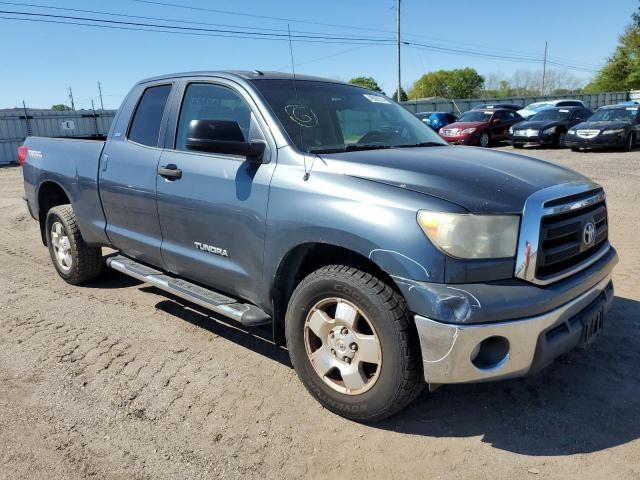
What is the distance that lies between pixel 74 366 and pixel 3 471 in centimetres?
113

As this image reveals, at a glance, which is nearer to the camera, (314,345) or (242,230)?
(314,345)

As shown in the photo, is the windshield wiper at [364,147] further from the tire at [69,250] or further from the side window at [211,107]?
the tire at [69,250]

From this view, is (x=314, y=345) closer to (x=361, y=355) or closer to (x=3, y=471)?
(x=361, y=355)

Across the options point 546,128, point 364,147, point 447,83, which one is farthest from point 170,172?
point 447,83

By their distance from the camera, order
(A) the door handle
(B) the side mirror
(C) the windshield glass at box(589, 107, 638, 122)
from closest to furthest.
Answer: (B) the side mirror, (A) the door handle, (C) the windshield glass at box(589, 107, 638, 122)

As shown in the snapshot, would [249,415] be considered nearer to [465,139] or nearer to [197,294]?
[197,294]

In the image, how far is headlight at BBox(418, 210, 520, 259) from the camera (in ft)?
8.21

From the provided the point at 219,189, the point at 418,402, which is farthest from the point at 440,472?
the point at 219,189

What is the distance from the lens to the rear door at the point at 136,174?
4086 mm

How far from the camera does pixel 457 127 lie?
19.8 meters

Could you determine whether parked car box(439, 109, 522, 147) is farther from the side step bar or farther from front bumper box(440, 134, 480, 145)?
the side step bar

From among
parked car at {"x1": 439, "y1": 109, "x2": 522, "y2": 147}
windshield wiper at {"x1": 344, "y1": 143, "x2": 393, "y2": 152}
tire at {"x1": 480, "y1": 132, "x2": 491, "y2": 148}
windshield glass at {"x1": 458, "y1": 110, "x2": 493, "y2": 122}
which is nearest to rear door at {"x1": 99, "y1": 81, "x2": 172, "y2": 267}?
windshield wiper at {"x1": 344, "y1": 143, "x2": 393, "y2": 152}

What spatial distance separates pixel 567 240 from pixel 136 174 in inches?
122

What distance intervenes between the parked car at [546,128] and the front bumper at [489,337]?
55.4ft
